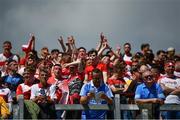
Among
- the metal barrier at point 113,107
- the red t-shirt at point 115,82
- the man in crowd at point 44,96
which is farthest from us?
the red t-shirt at point 115,82

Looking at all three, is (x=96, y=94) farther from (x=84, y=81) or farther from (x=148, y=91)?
(x=84, y=81)

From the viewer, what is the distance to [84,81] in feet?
45.3

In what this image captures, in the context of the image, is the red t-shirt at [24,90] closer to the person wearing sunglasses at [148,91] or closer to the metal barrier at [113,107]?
the metal barrier at [113,107]

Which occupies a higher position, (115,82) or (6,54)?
(6,54)

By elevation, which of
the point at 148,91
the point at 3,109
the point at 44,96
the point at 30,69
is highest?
the point at 30,69

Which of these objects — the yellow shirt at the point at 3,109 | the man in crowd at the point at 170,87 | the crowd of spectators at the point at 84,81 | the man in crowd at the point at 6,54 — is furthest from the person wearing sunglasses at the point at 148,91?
the man in crowd at the point at 6,54

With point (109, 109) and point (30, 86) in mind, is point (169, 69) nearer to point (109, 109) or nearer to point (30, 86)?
point (109, 109)

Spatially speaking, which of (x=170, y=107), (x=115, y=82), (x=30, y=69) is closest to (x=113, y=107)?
(x=170, y=107)

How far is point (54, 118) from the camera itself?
481 inches

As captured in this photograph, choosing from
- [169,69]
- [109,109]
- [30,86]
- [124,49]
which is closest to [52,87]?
[30,86]

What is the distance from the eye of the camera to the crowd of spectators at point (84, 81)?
12.1 meters

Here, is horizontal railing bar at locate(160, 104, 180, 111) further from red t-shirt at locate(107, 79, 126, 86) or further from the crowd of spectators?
red t-shirt at locate(107, 79, 126, 86)

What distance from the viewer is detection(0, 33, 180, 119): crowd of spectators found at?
12.1 metres

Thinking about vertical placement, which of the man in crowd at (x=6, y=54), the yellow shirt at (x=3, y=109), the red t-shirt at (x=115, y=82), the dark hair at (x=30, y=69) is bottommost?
the yellow shirt at (x=3, y=109)
